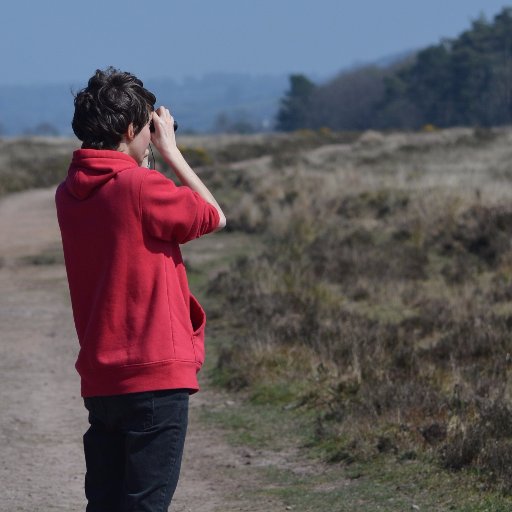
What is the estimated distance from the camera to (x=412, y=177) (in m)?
25.5

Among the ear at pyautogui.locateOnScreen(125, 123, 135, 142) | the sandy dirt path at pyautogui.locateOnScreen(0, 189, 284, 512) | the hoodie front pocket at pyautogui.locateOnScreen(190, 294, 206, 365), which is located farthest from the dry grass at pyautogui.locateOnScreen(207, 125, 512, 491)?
the ear at pyautogui.locateOnScreen(125, 123, 135, 142)

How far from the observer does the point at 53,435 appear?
7359 millimetres

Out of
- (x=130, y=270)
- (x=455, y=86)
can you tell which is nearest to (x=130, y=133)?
(x=130, y=270)

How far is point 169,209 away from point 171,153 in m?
0.28

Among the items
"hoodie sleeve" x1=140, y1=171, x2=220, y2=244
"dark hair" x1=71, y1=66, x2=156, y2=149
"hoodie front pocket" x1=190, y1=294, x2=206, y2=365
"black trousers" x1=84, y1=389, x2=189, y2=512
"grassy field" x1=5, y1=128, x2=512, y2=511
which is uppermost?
"dark hair" x1=71, y1=66, x2=156, y2=149

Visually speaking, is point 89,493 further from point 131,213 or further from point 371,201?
point 371,201

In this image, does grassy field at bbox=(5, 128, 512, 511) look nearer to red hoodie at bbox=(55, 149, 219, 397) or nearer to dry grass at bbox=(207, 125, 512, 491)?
dry grass at bbox=(207, 125, 512, 491)

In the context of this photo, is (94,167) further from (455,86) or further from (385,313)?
(455,86)

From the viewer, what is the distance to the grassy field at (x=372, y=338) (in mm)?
5996

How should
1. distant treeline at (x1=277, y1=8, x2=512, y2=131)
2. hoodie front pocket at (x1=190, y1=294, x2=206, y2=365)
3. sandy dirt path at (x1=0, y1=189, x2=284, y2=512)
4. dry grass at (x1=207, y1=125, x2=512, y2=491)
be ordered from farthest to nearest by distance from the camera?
distant treeline at (x1=277, y1=8, x2=512, y2=131) < dry grass at (x1=207, y1=125, x2=512, y2=491) < sandy dirt path at (x1=0, y1=189, x2=284, y2=512) < hoodie front pocket at (x1=190, y1=294, x2=206, y2=365)

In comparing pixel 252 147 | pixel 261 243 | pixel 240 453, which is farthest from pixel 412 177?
pixel 252 147

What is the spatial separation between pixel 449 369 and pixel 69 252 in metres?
5.34

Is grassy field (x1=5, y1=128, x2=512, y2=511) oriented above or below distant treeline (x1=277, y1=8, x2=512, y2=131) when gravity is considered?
below

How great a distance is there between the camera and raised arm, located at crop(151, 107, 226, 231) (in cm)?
351
